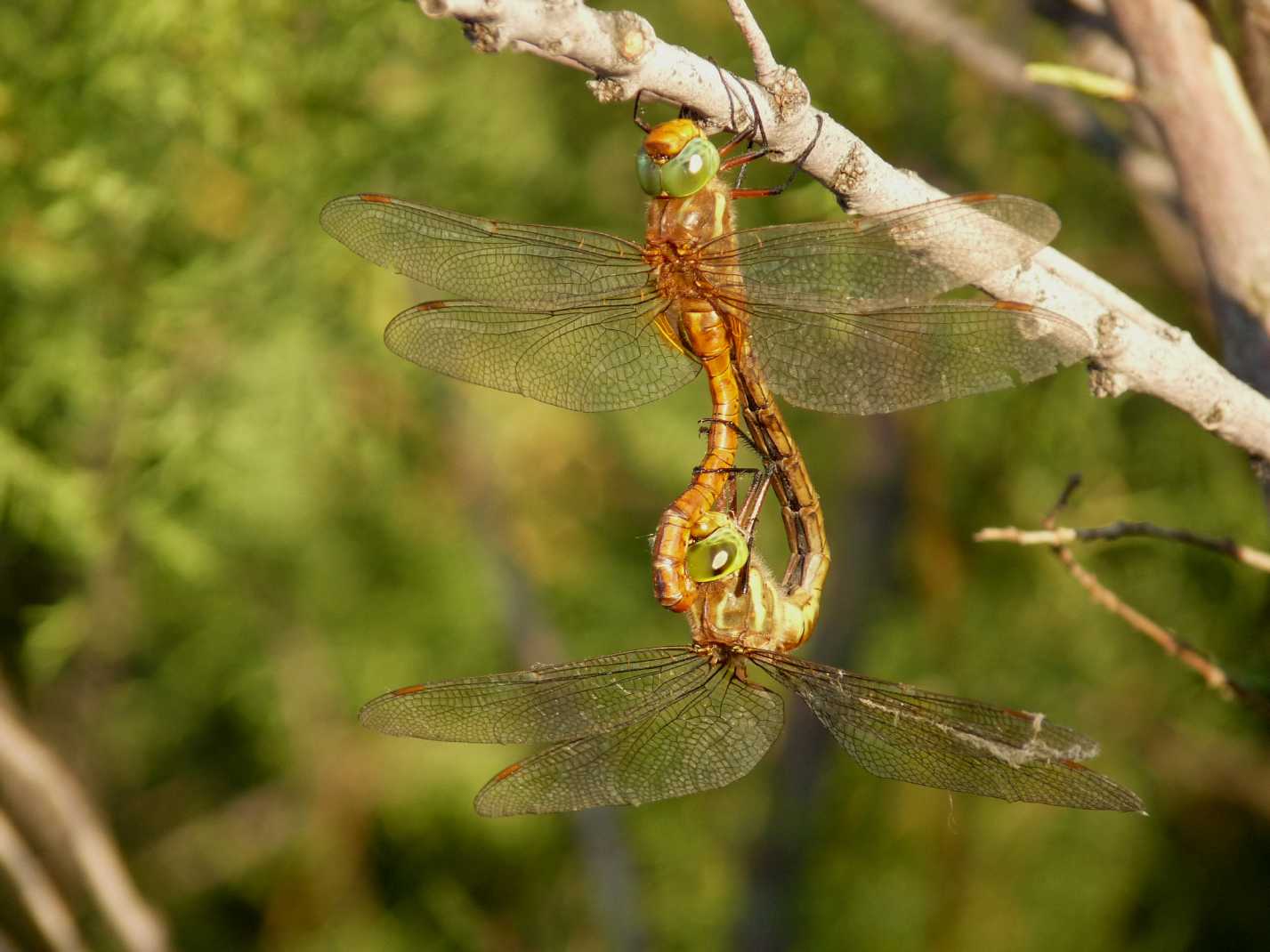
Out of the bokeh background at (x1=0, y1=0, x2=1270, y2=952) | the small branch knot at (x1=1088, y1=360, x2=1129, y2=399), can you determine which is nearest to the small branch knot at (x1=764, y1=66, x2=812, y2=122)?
the small branch knot at (x1=1088, y1=360, x2=1129, y2=399)

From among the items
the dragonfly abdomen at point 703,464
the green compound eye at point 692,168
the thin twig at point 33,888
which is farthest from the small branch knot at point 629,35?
the thin twig at point 33,888

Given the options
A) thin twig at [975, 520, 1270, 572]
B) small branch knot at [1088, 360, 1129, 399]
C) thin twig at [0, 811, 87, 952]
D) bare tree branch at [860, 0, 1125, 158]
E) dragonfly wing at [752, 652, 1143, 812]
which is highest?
bare tree branch at [860, 0, 1125, 158]

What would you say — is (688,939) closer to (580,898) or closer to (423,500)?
(580,898)

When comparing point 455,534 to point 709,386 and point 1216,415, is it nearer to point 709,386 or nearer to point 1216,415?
point 709,386

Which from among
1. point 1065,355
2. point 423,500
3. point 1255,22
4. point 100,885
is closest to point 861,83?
point 1255,22

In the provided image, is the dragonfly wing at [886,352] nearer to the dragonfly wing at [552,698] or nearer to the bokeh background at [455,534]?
the dragonfly wing at [552,698]

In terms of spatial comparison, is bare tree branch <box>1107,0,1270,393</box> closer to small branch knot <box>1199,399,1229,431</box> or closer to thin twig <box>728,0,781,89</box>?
small branch knot <box>1199,399,1229,431</box>

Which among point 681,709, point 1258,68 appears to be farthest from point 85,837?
point 1258,68
